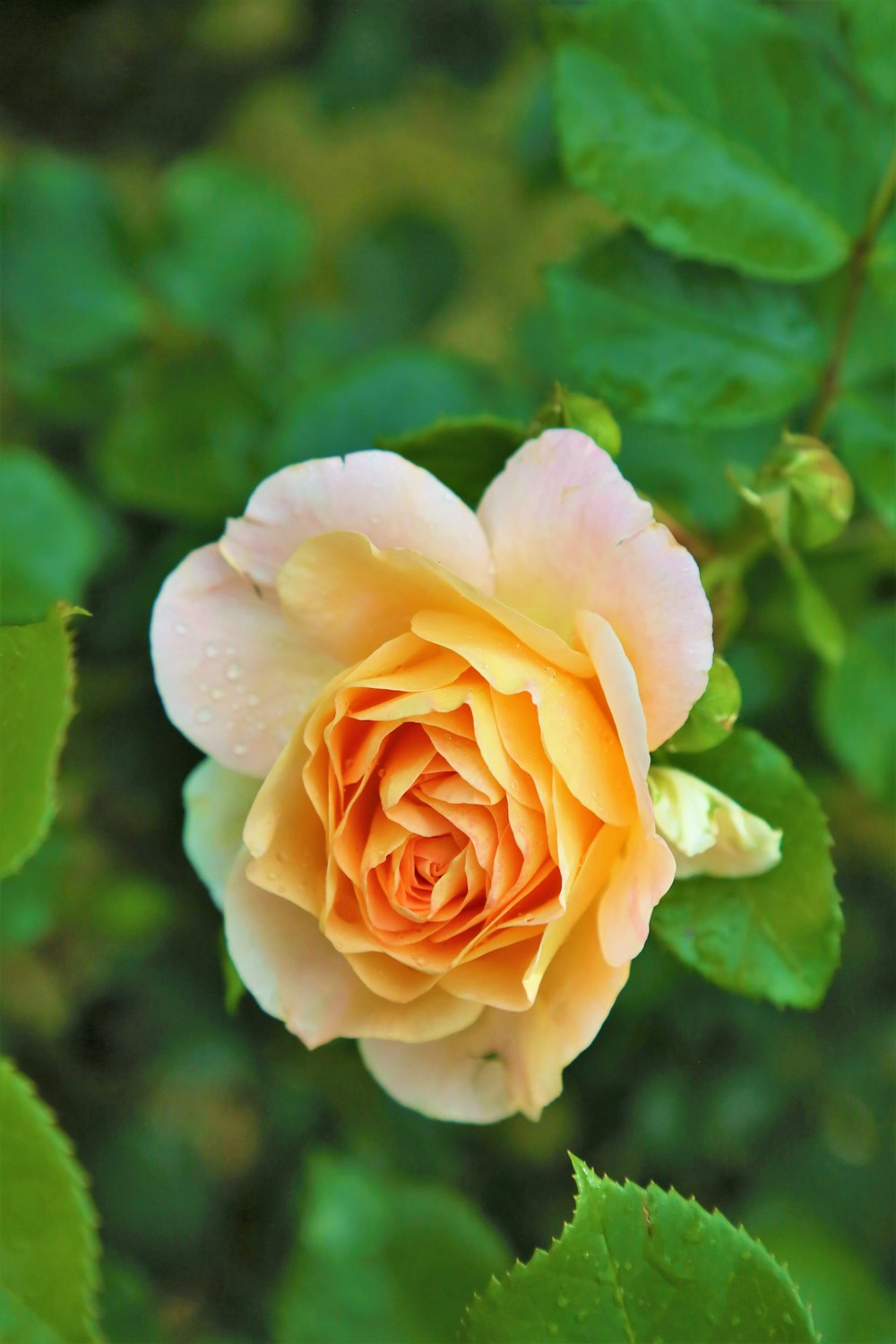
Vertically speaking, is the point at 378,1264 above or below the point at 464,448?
below

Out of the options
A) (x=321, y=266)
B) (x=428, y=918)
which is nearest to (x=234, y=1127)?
(x=428, y=918)

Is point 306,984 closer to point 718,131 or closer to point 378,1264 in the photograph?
point 378,1264

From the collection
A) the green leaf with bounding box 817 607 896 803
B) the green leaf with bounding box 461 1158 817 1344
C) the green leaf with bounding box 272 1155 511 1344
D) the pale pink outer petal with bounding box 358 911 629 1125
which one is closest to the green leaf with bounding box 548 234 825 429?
the green leaf with bounding box 817 607 896 803

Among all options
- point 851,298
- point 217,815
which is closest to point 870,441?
point 851,298

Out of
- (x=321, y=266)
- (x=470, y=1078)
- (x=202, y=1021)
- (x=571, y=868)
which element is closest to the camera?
(x=571, y=868)

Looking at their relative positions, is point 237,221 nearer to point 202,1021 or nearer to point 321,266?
point 321,266

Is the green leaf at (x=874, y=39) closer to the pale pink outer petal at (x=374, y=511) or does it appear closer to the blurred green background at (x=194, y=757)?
the blurred green background at (x=194, y=757)

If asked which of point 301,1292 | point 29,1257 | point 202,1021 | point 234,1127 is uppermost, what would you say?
point 29,1257
